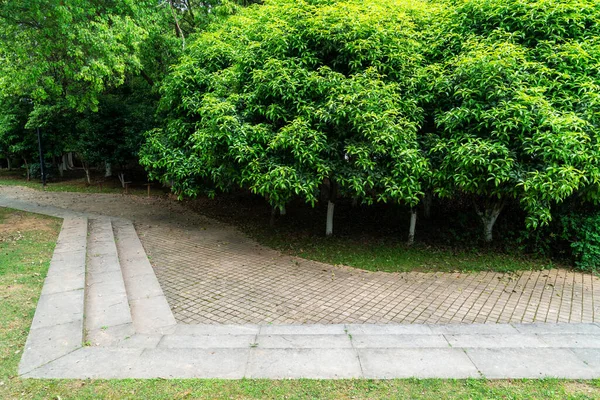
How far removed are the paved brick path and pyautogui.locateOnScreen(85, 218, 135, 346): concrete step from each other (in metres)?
0.64

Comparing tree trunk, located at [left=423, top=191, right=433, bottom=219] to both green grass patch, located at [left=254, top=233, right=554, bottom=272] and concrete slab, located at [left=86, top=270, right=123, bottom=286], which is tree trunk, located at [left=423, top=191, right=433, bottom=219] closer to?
green grass patch, located at [left=254, top=233, right=554, bottom=272]

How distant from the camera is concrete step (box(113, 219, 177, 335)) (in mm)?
4371

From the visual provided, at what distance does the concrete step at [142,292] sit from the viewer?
4.37 m

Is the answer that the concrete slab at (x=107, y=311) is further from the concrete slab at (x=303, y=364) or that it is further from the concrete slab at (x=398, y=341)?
the concrete slab at (x=398, y=341)

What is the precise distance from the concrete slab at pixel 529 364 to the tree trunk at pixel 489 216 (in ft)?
13.6

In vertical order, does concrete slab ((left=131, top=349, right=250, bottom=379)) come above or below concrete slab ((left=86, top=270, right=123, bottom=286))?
above

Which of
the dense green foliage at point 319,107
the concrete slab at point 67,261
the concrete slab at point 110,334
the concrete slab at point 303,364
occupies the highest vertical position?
the dense green foliage at point 319,107

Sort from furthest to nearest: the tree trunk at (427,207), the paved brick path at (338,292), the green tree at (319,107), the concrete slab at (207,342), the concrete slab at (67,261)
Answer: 1. the tree trunk at (427,207)
2. the green tree at (319,107)
3. the concrete slab at (67,261)
4. the paved brick path at (338,292)
5. the concrete slab at (207,342)

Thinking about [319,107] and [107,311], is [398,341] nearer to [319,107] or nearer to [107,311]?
[107,311]

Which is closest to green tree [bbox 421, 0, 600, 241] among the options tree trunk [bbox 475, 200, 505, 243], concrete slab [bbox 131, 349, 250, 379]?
tree trunk [bbox 475, 200, 505, 243]

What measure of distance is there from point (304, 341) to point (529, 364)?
221 centimetres

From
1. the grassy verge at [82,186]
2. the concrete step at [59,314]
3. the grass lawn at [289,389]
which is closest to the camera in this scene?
the grass lawn at [289,389]

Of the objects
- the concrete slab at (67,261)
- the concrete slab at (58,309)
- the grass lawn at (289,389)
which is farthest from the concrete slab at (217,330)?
the concrete slab at (67,261)

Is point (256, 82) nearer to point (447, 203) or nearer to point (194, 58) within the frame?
point (194, 58)
